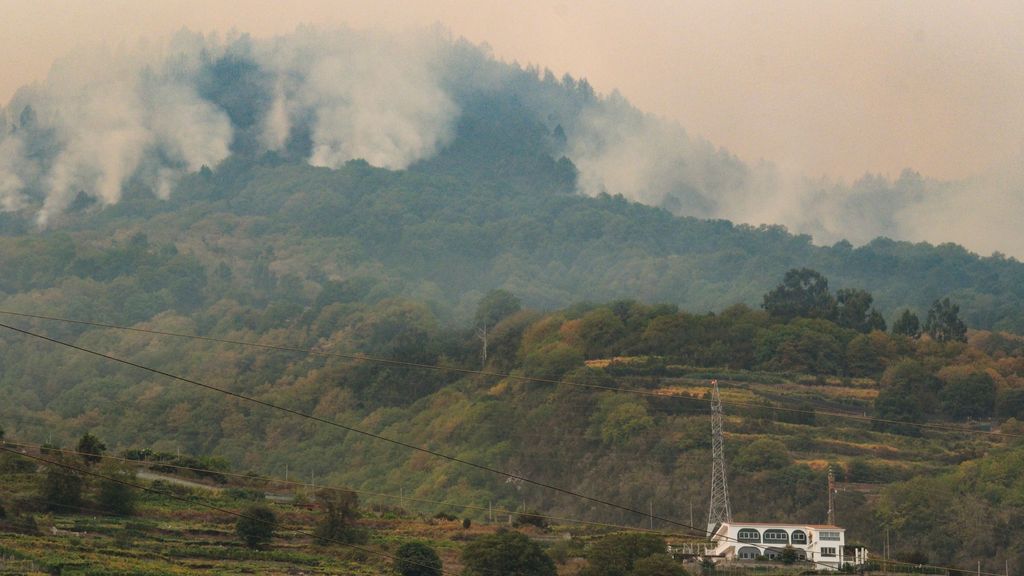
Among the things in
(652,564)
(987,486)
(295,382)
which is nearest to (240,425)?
(295,382)

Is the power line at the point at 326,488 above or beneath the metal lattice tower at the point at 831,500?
beneath

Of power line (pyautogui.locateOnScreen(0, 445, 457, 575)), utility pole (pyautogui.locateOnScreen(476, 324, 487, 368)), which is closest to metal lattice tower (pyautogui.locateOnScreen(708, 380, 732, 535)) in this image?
power line (pyautogui.locateOnScreen(0, 445, 457, 575))

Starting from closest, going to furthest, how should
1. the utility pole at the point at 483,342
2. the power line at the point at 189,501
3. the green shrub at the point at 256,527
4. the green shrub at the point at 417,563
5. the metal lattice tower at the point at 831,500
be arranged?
the green shrub at the point at 417,563 < the green shrub at the point at 256,527 < the power line at the point at 189,501 < the metal lattice tower at the point at 831,500 < the utility pole at the point at 483,342

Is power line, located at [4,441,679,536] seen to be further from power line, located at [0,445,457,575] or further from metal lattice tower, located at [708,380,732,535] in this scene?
power line, located at [0,445,457,575]

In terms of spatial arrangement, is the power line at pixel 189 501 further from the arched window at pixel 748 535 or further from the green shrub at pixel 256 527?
the arched window at pixel 748 535

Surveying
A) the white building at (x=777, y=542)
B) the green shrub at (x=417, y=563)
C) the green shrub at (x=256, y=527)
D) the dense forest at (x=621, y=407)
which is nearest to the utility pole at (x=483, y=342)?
the dense forest at (x=621, y=407)

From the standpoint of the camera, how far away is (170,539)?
85750mm

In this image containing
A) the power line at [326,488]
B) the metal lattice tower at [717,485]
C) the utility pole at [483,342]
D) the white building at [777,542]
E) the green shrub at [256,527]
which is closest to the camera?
the green shrub at [256,527]

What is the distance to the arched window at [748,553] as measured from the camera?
101 meters

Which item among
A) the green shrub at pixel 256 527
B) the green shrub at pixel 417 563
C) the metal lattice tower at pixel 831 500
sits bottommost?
the green shrub at pixel 417 563

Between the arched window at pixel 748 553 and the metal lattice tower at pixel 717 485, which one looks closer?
the arched window at pixel 748 553

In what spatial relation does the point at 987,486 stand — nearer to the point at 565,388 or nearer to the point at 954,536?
the point at 954,536

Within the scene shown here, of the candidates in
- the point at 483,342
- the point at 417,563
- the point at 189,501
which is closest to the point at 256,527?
the point at 417,563

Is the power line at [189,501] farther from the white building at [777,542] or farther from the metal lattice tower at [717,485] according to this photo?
the metal lattice tower at [717,485]
